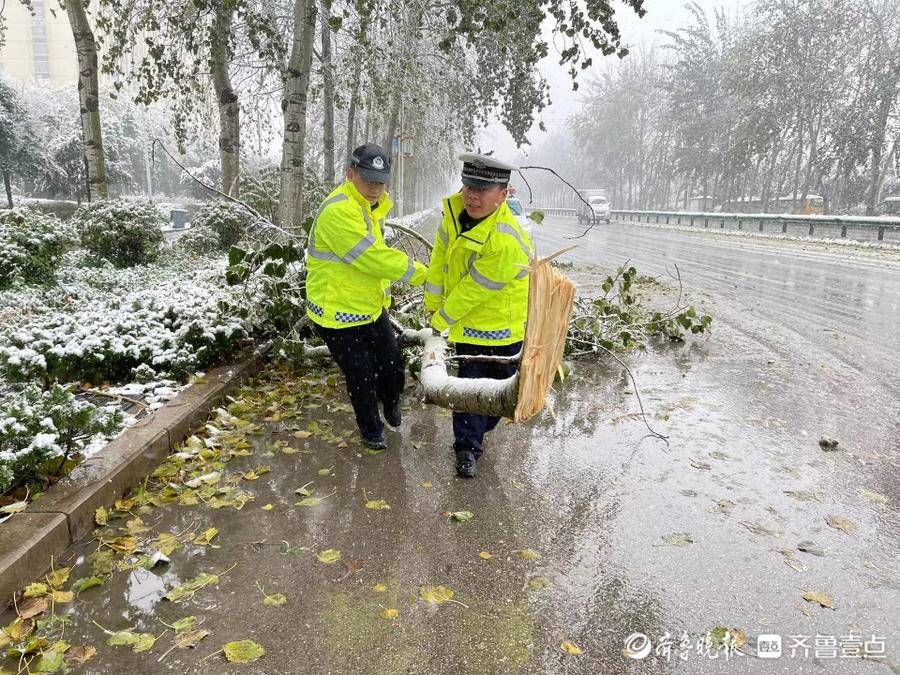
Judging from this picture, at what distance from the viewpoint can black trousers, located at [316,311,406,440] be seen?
3.83 metres

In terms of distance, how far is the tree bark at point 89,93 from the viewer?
10.3m

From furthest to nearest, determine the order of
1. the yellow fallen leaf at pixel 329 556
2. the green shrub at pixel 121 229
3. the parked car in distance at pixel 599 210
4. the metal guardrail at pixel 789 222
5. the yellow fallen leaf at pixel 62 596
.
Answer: the parked car in distance at pixel 599 210 → the metal guardrail at pixel 789 222 → the green shrub at pixel 121 229 → the yellow fallen leaf at pixel 329 556 → the yellow fallen leaf at pixel 62 596

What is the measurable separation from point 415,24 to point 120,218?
7.06 metres

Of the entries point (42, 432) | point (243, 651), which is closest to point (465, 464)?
point (243, 651)

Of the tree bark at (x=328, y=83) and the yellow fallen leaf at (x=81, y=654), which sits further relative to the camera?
the tree bark at (x=328, y=83)

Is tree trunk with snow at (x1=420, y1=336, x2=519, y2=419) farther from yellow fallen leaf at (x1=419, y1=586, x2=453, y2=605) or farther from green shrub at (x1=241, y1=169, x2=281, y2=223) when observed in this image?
green shrub at (x1=241, y1=169, x2=281, y2=223)

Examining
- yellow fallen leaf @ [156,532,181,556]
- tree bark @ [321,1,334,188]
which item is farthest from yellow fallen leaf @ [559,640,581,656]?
tree bark @ [321,1,334,188]

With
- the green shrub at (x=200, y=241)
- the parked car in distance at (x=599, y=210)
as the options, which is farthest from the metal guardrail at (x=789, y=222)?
the green shrub at (x=200, y=241)

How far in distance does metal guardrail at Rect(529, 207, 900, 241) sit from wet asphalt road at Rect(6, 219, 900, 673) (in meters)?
8.79

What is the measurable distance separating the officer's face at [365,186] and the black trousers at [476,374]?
1.11m

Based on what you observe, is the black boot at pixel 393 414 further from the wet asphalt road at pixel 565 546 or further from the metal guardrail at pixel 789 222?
the metal guardrail at pixel 789 222

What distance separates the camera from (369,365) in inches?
155

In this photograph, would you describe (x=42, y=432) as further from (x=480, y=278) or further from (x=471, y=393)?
(x=480, y=278)

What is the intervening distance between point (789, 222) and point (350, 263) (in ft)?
88.2
